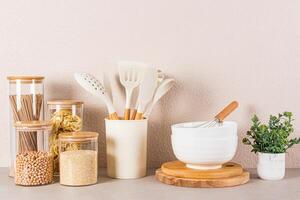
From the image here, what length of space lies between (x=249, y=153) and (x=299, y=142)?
0.51ft

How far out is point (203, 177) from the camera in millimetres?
1312

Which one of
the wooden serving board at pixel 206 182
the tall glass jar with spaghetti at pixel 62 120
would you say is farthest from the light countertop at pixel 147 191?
the tall glass jar with spaghetti at pixel 62 120

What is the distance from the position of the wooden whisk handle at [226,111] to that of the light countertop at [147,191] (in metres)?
0.18

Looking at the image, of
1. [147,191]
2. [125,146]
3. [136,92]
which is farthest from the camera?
[136,92]

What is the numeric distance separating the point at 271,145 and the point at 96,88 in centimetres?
47

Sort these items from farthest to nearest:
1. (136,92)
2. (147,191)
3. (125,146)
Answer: (136,92) < (125,146) < (147,191)

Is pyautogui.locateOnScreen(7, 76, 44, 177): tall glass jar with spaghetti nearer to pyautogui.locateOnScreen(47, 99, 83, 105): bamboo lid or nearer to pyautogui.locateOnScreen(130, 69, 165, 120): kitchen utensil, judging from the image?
pyautogui.locateOnScreen(47, 99, 83, 105): bamboo lid

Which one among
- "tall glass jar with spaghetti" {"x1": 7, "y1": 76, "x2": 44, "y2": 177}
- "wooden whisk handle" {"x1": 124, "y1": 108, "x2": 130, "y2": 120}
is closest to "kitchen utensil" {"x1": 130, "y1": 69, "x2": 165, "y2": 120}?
"wooden whisk handle" {"x1": 124, "y1": 108, "x2": 130, "y2": 120}

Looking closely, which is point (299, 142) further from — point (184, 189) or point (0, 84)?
point (0, 84)

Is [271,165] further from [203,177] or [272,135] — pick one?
[203,177]

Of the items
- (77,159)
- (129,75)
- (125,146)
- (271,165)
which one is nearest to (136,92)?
(129,75)

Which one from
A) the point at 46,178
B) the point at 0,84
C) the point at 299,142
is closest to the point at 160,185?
the point at 46,178

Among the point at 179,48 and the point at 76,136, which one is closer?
the point at 76,136

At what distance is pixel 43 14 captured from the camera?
1537 mm
